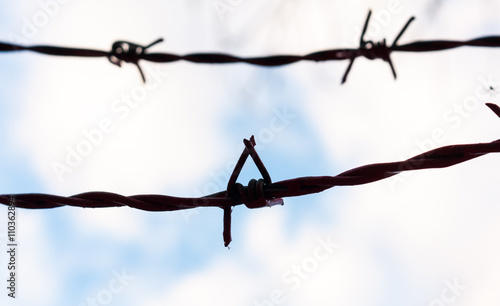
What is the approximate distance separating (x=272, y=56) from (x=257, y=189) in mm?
538

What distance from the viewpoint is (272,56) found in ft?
7.14

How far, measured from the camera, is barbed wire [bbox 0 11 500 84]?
2.06m

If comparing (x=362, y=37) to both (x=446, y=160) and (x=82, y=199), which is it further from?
(x=82, y=199)

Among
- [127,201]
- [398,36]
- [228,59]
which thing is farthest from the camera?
[127,201]

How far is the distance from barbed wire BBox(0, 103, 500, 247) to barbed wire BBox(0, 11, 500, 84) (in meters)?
0.31

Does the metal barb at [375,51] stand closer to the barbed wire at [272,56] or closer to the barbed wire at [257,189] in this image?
the barbed wire at [272,56]

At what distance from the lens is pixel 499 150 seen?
86.6 inches

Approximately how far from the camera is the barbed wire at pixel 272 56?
206 cm

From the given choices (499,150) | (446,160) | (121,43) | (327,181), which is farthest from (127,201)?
(499,150)

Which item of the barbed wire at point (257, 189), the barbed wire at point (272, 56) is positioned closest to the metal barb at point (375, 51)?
the barbed wire at point (272, 56)

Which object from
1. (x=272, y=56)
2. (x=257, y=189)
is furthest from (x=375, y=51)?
(x=257, y=189)

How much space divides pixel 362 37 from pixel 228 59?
0.50 metres

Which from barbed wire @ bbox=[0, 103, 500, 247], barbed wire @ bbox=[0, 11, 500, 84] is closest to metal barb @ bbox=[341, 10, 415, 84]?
barbed wire @ bbox=[0, 11, 500, 84]

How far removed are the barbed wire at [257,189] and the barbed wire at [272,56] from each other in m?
0.31
